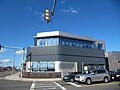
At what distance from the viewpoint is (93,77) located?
22.3 m

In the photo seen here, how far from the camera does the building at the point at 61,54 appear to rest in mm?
41031

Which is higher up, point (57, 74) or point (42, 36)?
point (42, 36)

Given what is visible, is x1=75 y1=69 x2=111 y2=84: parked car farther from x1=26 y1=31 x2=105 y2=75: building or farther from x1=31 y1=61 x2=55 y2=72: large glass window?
x1=31 y1=61 x2=55 y2=72: large glass window

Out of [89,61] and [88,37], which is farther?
[88,37]

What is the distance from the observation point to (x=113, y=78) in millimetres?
25844

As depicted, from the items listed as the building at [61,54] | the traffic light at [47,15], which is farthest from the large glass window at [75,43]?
the traffic light at [47,15]

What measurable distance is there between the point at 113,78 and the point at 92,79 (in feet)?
16.6

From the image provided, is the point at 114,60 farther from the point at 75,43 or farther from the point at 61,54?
the point at 61,54

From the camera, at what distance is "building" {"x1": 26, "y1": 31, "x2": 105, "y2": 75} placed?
135 feet

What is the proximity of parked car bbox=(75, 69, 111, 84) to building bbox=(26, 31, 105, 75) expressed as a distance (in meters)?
16.5

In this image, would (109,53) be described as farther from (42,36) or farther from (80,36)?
(42,36)

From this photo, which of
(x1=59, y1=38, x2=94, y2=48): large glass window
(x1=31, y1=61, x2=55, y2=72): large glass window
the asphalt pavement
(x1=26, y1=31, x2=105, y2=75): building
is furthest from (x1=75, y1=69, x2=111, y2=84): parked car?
(x1=59, y1=38, x2=94, y2=48): large glass window

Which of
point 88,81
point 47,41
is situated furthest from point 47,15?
point 47,41

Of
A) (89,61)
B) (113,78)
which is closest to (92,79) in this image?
(113,78)
